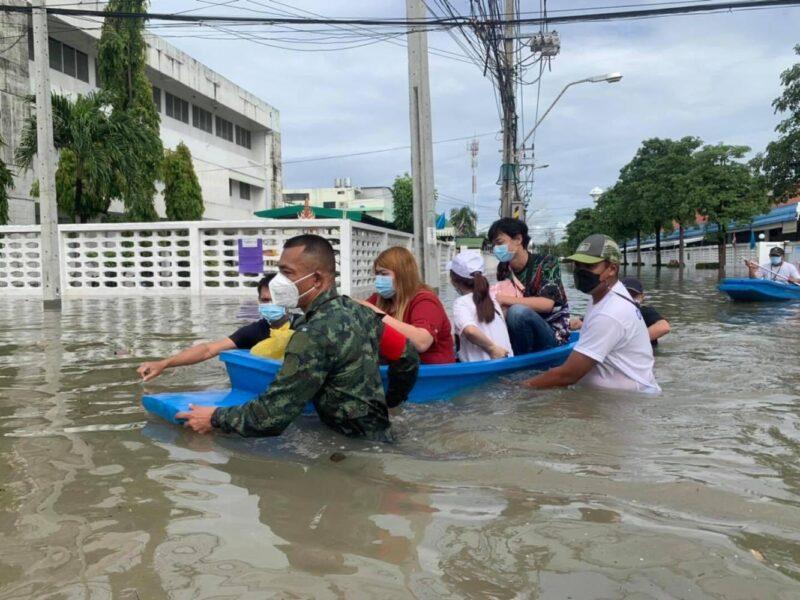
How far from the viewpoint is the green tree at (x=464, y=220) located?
79.6 m

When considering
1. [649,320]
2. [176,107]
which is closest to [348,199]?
[176,107]

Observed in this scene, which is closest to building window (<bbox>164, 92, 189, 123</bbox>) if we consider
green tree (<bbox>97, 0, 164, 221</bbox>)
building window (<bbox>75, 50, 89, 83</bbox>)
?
building window (<bbox>75, 50, 89, 83</bbox>)

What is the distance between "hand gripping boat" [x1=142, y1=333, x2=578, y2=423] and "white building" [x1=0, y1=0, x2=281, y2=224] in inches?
724

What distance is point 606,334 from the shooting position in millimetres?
3838

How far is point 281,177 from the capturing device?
41.6 metres

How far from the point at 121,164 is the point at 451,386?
14.3m

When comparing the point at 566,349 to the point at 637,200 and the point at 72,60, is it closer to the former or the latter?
the point at 72,60

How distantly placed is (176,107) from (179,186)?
6.77 meters

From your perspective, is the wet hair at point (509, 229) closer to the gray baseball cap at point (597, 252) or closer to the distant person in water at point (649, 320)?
the distant person in water at point (649, 320)

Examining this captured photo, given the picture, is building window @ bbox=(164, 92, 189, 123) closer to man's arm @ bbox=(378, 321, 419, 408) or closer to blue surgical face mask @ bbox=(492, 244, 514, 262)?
blue surgical face mask @ bbox=(492, 244, 514, 262)

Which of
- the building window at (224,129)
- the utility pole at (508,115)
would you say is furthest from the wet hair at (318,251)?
the building window at (224,129)

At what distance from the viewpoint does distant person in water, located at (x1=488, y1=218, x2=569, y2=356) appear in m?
5.14

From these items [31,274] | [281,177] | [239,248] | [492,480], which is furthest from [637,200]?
[492,480]

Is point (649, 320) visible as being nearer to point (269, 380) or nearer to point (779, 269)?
point (269, 380)
